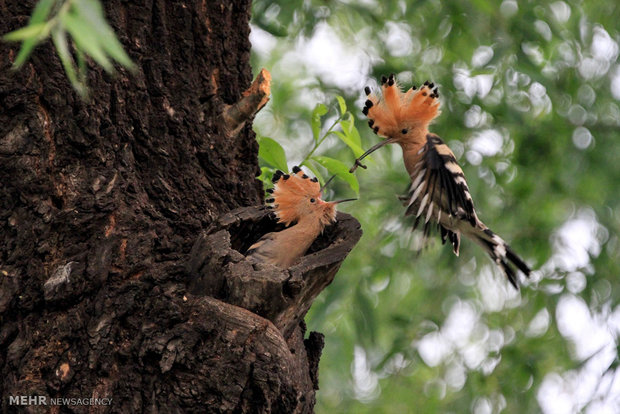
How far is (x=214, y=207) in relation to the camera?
236cm

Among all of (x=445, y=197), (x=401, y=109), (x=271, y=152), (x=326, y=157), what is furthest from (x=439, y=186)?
(x=271, y=152)

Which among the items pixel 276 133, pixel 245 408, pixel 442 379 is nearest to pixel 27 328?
pixel 245 408

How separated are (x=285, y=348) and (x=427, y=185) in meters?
1.30

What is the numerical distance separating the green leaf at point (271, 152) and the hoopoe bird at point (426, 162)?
14.0 inches

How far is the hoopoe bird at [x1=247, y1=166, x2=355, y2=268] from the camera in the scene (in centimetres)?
248

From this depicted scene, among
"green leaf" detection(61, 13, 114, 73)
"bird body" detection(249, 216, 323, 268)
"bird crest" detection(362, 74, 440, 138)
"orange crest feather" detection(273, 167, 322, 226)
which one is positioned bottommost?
"bird crest" detection(362, 74, 440, 138)

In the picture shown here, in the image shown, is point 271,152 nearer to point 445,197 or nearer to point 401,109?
point 401,109

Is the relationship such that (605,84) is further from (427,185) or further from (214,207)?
(214,207)

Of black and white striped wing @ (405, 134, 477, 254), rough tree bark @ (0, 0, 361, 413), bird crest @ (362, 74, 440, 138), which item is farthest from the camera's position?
bird crest @ (362, 74, 440, 138)

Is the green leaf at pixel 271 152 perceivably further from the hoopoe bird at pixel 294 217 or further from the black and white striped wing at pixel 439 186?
the black and white striped wing at pixel 439 186

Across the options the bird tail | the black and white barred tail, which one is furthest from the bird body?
the bird tail

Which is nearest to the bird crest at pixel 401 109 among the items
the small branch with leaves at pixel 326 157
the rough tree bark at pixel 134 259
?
the small branch with leaves at pixel 326 157

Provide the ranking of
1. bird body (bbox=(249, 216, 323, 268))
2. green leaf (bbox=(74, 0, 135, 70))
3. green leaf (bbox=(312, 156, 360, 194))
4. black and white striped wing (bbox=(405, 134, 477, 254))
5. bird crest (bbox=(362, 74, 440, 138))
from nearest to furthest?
1. green leaf (bbox=(74, 0, 135, 70))
2. bird body (bbox=(249, 216, 323, 268))
3. green leaf (bbox=(312, 156, 360, 194))
4. black and white striped wing (bbox=(405, 134, 477, 254))
5. bird crest (bbox=(362, 74, 440, 138))

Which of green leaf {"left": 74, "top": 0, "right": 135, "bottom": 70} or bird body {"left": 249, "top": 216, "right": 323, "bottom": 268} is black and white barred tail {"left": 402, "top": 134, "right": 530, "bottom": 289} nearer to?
bird body {"left": 249, "top": 216, "right": 323, "bottom": 268}
